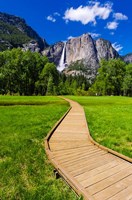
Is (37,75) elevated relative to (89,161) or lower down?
elevated

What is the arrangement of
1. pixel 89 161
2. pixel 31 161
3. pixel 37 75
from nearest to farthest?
pixel 89 161, pixel 31 161, pixel 37 75

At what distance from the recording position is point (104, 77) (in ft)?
261

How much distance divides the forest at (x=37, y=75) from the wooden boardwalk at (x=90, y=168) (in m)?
60.1

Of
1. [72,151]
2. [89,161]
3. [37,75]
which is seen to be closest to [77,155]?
[72,151]

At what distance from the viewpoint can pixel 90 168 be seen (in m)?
6.44

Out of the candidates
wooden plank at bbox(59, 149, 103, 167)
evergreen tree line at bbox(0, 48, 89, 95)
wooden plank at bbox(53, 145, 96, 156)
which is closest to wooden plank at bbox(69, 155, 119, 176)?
wooden plank at bbox(59, 149, 103, 167)

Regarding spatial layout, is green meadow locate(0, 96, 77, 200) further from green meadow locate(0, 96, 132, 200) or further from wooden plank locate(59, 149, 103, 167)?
wooden plank locate(59, 149, 103, 167)

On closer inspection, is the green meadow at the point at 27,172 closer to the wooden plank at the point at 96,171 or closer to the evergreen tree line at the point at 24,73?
the wooden plank at the point at 96,171

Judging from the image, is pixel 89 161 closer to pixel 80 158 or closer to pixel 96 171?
pixel 80 158

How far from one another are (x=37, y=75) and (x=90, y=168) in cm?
7315

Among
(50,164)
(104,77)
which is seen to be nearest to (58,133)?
(50,164)

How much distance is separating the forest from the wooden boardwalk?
60.1 metres

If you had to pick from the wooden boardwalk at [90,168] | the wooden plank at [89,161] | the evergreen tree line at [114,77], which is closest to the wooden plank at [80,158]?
the wooden boardwalk at [90,168]

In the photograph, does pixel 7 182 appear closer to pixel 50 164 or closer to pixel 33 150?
pixel 50 164
